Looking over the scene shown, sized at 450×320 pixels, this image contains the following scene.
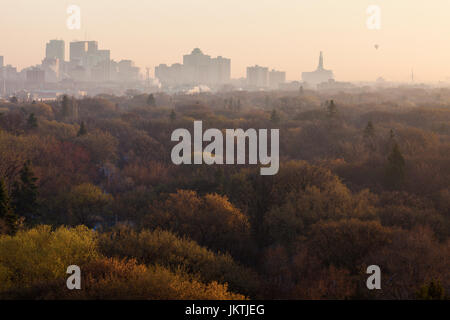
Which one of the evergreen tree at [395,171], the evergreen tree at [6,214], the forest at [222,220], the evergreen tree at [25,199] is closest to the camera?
the forest at [222,220]

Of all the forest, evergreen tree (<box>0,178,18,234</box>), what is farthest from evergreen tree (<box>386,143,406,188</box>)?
evergreen tree (<box>0,178,18,234</box>)

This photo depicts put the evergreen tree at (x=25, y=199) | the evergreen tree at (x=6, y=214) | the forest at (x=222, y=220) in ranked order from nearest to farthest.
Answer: the forest at (x=222, y=220)
the evergreen tree at (x=6, y=214)
the evergreen tree at (x=25, y=199)

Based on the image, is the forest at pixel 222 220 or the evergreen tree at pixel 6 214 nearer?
the forest at pixel 222 220

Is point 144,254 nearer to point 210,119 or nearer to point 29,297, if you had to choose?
point 29,297

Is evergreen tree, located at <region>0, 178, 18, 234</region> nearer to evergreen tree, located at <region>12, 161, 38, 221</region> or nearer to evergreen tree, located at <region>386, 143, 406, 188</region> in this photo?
evergreen tree, located at <region>12, 161, 38, 221</region>

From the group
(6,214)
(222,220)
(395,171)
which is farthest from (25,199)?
(395,171)

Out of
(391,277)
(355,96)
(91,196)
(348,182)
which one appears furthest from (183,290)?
(355,96)

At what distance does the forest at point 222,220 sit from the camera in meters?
28.2

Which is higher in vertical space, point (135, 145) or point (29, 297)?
point (135, 145)

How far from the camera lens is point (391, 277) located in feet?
95.6

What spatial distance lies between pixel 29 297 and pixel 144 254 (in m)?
9.48

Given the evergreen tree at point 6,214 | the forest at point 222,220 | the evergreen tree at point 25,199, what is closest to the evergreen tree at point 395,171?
the forest at point 222,220

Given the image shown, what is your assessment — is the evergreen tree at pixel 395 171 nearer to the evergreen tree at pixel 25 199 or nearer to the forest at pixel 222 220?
the forest at pixel 222 220

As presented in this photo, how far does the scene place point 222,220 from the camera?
41.6m
